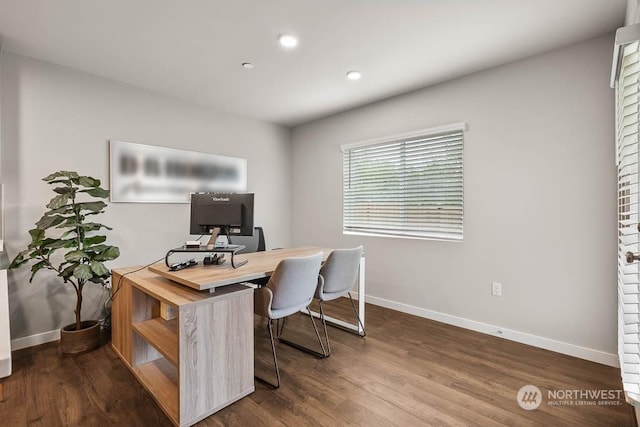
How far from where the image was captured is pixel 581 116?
7.55 ft

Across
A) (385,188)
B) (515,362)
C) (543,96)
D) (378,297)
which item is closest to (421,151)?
(385,188)

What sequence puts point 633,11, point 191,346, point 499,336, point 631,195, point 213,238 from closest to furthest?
point 631,195, point 633,11, point 191,346, point 213,238, point 499,336

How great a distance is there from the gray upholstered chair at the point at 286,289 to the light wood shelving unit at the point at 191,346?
14cm

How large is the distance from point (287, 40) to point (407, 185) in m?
1.92

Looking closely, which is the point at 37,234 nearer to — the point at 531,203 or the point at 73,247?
the point at 73,247

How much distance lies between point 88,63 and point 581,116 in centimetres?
409

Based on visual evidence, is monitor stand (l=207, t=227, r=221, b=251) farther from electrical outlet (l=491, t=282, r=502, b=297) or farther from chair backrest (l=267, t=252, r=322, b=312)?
electrical outlet (l=491, t=282, r=502, b=297)

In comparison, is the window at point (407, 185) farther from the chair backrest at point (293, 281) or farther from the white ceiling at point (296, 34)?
the chair backrest at point (293, 281)

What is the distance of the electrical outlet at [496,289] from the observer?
2.72 m

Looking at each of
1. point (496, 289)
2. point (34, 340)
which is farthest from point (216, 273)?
point (496, 289)

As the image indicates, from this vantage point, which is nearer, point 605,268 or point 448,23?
point 448,23

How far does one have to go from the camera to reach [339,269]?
2.47m

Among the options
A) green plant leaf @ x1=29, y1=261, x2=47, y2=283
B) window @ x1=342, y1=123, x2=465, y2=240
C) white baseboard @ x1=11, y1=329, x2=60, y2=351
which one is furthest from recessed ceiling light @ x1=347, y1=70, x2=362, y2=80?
white baseboard @ x1=11, y1=329, x2=60, y2=351

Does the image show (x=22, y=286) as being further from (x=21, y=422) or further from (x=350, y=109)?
(x=350, y=109)
